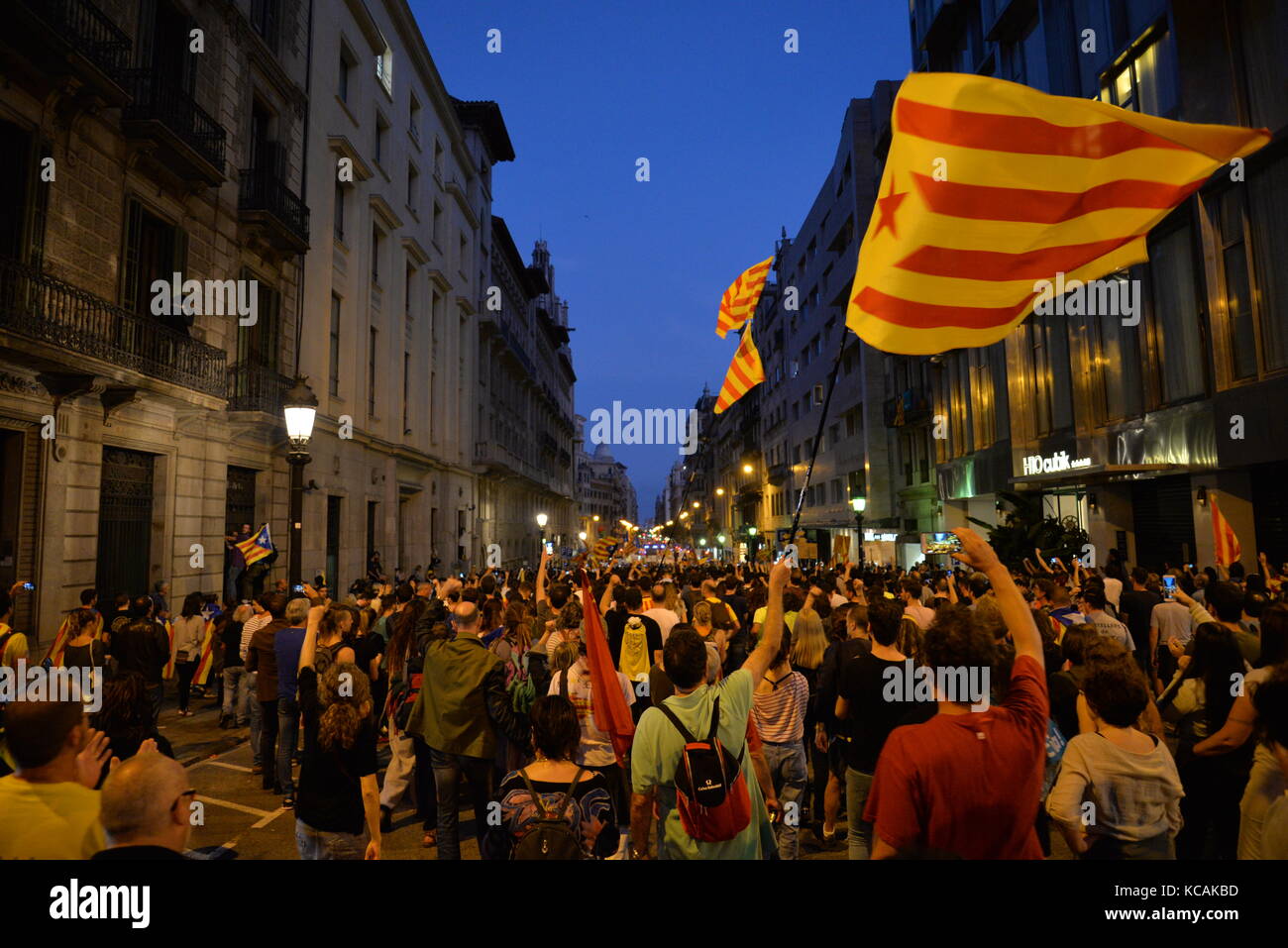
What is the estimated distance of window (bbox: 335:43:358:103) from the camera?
22.5 meters

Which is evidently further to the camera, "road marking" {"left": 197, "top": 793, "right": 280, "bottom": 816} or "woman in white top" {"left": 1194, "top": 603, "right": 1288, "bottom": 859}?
"road marking" {"left": 197, "top": 793, "right": 280, "bottom": 816}

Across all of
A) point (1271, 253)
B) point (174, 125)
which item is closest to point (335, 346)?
point (174, 125)

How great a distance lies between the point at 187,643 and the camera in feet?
34.7

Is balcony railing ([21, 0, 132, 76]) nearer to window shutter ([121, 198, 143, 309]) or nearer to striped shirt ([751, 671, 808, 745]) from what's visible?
window shutter ([121, 198, 143, 309])

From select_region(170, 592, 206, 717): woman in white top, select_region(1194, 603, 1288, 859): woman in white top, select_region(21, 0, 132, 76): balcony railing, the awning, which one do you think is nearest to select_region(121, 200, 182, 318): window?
select_region(21, 0, 132, 76): balcony railing

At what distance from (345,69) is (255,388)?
1356cm

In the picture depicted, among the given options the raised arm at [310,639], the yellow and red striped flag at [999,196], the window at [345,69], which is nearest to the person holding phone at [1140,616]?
the yellow and red striped flag at [999,196]

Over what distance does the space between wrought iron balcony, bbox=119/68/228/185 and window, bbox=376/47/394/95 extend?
13004 millimetres

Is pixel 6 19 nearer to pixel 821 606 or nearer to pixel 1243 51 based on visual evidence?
→ pixel 821 606

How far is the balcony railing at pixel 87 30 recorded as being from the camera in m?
10.0

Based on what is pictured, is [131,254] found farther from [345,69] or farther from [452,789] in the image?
[345,69]

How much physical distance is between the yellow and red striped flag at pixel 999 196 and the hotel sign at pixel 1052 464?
Answer: 46.1ft
